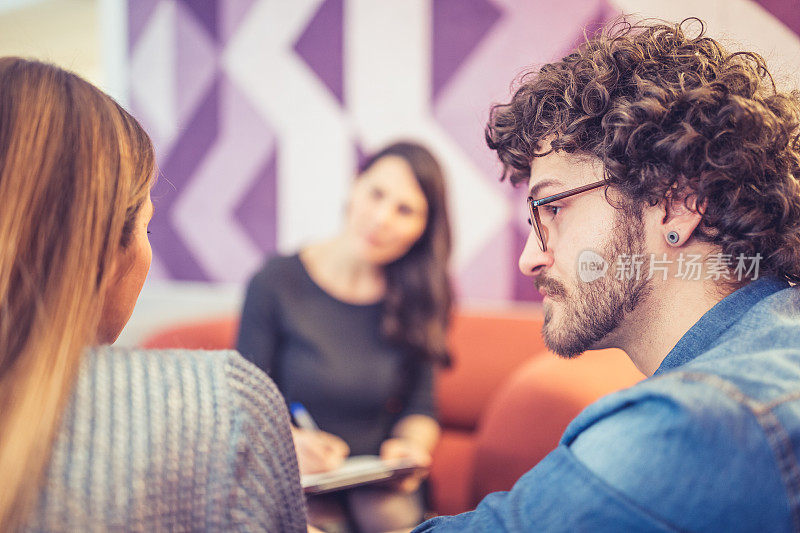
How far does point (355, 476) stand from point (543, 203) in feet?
2.69

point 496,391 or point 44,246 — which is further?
point 496,391

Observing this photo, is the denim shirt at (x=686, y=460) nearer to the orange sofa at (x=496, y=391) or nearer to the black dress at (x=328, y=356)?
the orange sofa at (x=496, y=391)

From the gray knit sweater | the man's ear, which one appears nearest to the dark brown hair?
the man's ear

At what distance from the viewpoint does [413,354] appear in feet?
6.63

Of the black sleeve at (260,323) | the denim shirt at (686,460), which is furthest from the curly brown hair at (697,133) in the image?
the black sleeve at (260,323)

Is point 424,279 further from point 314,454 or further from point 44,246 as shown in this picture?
point 44,246

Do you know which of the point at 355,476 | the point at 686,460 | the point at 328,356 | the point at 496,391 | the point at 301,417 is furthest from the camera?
the point at 496,391

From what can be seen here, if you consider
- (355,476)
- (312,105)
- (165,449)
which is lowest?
(355,476)

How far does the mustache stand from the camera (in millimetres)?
944

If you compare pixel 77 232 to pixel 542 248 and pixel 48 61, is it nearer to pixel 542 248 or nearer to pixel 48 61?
pixel 48 61

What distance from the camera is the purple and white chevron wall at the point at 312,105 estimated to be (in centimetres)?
241

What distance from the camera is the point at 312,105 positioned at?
9.32 feet

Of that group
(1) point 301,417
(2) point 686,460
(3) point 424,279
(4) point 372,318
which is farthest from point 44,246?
(3) point 424,279

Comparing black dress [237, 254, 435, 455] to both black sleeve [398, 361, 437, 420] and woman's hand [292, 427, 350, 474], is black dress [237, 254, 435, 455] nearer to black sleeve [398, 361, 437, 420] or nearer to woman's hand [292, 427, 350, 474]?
black sleeve [398, 361, 437, 420]
